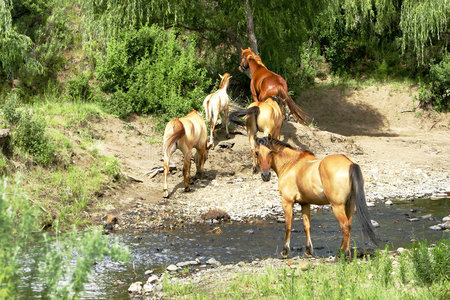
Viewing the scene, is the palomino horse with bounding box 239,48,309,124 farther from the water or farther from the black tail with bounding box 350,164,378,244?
the black tail with bounding box 350,164,378,244

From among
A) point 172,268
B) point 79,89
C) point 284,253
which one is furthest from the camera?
point 79,89

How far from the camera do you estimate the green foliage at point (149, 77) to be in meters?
16.4

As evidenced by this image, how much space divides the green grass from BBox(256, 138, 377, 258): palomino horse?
757mm

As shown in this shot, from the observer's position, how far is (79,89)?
55.9 feet

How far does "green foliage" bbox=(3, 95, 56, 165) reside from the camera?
1178 centimetres

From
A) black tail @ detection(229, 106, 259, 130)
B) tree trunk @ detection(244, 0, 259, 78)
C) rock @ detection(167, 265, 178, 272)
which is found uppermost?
tree trunk @ detection(244, 0, 259, 78)

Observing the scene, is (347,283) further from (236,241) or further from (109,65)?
(109,65)

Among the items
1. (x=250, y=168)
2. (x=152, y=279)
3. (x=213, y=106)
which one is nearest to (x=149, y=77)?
(x=213, y=106)

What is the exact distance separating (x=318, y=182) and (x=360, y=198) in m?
0.66

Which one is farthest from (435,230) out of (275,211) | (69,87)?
(69,87)

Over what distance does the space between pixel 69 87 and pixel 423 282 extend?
43.6 feet

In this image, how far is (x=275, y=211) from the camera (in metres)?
11.5

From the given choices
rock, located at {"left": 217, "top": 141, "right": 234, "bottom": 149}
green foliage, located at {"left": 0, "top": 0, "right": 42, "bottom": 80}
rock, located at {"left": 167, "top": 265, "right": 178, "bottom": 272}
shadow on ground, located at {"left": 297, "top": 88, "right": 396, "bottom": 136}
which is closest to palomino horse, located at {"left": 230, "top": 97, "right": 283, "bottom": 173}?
rock, located at {"left": 217, "top": 141, "right": 234, "bottom": 149}

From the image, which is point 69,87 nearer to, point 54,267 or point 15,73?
point 15,73
